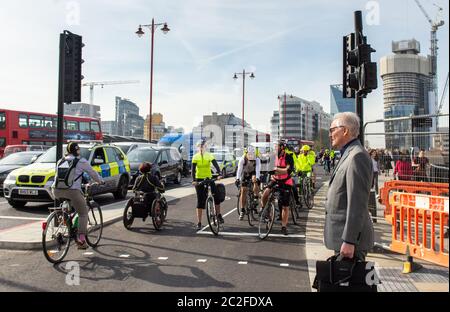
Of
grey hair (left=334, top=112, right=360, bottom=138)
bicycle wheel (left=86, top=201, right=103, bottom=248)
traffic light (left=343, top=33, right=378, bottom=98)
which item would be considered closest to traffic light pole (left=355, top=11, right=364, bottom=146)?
traffic light (left=343, top=33, right=378, bottom=98)

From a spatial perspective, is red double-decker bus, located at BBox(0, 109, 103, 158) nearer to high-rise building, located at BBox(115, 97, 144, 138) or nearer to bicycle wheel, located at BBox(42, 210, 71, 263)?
bicycle wheel, located at BBox(42, 210, 71, 263)

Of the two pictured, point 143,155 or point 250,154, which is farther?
point 143,155

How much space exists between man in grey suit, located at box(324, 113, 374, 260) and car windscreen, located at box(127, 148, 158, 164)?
49.2ft

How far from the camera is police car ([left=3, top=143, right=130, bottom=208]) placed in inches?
417

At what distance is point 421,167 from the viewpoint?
7227mm

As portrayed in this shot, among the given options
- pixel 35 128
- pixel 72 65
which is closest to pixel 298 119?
pixel 35 128

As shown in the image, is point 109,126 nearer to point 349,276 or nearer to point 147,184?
point 147,184

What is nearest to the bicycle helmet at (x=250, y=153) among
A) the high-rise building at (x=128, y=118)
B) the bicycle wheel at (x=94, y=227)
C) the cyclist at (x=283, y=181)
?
the cyclist at (x=283, y=181)

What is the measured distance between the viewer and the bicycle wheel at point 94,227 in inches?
271

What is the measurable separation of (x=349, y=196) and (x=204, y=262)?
3406 millimetres

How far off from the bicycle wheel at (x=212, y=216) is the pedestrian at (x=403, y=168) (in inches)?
148

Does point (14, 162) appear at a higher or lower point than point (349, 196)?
Answer: higher
